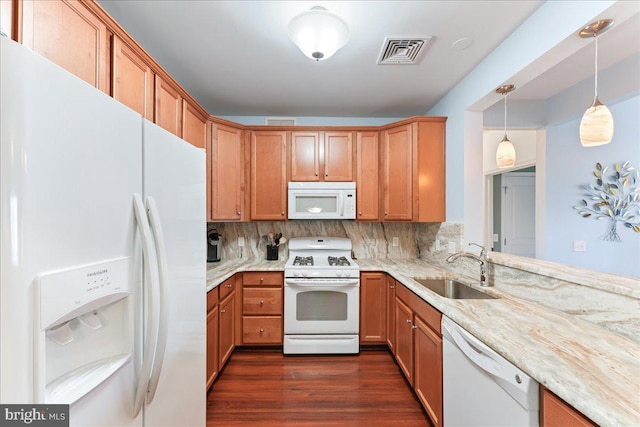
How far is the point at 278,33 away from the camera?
1.76 meters

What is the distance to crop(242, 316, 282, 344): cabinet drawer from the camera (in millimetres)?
2705

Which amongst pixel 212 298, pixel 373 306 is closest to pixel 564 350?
pixel 373 306

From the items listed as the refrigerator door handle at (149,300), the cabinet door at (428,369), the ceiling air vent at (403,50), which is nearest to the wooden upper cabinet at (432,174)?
the ceiling air vent at (403,50)

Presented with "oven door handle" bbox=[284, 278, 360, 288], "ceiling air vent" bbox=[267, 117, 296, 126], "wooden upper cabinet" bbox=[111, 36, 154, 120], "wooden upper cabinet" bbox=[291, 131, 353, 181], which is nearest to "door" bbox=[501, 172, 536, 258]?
"wooden upper cabinet" bbox=[291, 131, 353, 181]

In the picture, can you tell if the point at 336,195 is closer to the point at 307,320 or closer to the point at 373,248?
the point at 373,248

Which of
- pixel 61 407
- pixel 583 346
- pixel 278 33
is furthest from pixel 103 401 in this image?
pixel 278 33

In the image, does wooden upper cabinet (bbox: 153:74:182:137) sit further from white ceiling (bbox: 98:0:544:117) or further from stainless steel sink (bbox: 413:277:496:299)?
stainless steel sink (bbox: 413:277:496:299)

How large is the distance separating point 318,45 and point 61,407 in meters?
1.77

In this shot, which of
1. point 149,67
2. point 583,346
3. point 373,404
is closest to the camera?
point 583,346

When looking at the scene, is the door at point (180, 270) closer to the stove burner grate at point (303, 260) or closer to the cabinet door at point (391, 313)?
the stove burner grate at point (303, 260)

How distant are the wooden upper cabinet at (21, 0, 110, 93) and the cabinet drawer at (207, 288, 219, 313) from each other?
142 centimetres

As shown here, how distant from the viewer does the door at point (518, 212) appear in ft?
15.7

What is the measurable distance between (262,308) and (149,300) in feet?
6.58

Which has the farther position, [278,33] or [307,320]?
[307,320]
